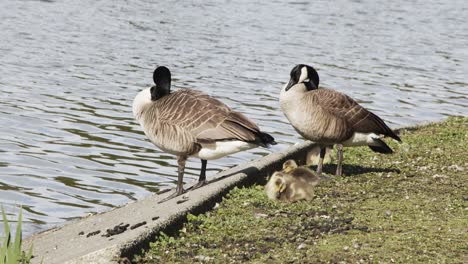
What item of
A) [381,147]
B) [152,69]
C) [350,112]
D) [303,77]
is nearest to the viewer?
[350,112]

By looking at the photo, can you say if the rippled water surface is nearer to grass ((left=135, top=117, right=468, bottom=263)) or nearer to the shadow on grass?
the shadow on grass

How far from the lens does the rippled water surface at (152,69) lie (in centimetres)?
1102

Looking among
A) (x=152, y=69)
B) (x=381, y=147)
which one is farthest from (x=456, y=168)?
(x=152, y=69)

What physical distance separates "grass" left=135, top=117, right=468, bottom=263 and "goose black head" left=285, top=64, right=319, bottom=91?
1031mm

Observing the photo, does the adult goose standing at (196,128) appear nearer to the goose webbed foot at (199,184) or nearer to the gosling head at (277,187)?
the goose webbed foot at (199,184)

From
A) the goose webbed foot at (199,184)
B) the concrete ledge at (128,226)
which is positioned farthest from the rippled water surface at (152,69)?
the goose webbed foot at (199,184)

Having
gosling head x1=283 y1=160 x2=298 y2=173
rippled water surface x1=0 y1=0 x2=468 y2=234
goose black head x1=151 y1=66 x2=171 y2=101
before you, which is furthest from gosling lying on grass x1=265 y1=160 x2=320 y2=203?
rippled water surface x1=0 y1=0 x2=468 y2=234

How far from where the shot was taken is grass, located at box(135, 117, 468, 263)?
6441 millimetres

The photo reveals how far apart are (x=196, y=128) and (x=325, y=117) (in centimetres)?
143

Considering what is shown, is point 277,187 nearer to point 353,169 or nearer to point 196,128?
point 196,128

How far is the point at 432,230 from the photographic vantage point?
273 inches

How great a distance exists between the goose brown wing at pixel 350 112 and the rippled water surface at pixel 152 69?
2.43m

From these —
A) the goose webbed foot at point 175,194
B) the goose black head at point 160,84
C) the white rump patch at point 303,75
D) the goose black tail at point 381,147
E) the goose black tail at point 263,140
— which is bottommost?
the goose webbed foot at point 175,194

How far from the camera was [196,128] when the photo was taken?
861 centimetres
